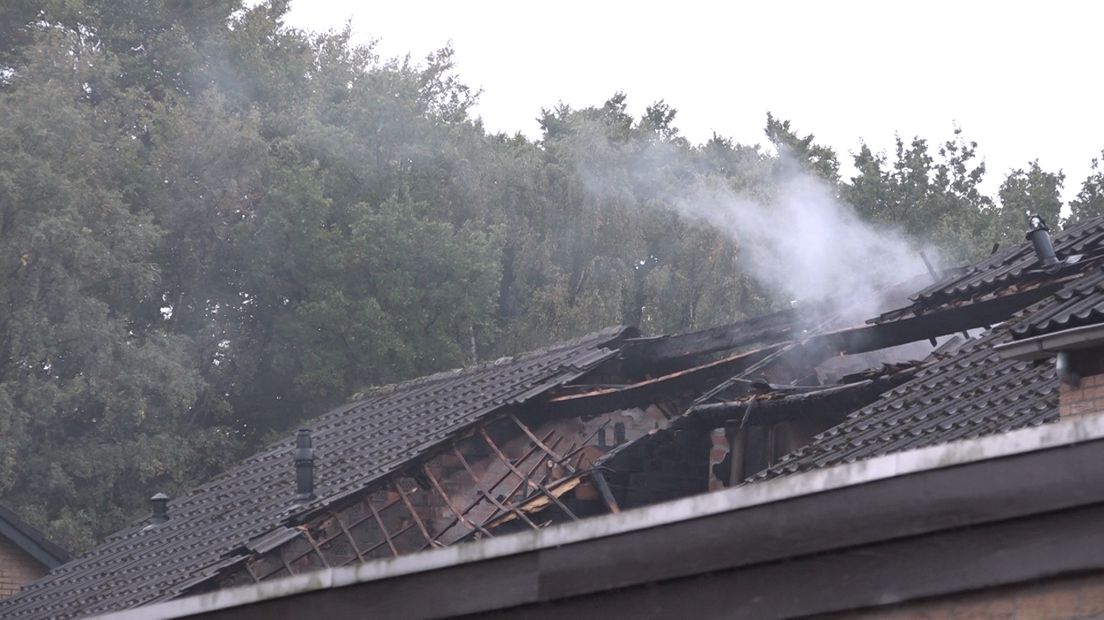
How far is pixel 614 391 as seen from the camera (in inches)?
763

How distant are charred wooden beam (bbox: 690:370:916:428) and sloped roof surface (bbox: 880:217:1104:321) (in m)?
1.04

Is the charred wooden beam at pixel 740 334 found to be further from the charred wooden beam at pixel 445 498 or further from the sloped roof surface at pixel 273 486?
the charred wooden beam at pixel 445 498

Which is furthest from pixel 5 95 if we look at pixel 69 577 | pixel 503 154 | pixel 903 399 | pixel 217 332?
pixel 903 399

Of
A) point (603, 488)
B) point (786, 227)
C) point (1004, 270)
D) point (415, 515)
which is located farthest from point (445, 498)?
point (786, 227)

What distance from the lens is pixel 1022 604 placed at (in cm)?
512

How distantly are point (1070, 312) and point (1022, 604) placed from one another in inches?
203

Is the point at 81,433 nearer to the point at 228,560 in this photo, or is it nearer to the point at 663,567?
the point at 228,560

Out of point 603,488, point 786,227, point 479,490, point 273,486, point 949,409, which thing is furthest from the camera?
point 786,227

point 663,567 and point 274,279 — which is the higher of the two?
point 274,279

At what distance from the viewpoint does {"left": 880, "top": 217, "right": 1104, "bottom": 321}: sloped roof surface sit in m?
14.9

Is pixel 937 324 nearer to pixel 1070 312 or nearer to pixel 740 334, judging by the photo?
pixel 740 334

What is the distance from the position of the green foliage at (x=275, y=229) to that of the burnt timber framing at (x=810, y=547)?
29.0 meters

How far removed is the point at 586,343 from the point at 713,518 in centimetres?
1580

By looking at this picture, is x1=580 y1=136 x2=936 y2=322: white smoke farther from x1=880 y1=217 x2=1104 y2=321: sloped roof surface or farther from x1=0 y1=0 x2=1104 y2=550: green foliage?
x1=880 y1=217 x2=1104 y2=321: sloped roof surface
